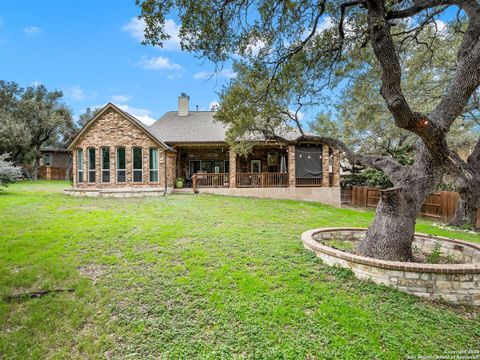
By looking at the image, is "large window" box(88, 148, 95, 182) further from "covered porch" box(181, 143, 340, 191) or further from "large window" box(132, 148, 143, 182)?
"covered porch" box(181, 143, 340, 191)

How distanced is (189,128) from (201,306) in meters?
16.3

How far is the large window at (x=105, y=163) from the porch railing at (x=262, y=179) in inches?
318

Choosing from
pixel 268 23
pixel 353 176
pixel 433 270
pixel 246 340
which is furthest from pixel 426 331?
pixel 353 176

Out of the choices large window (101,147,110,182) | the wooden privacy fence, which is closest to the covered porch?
the wooden privacy fence

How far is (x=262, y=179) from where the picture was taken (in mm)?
16484

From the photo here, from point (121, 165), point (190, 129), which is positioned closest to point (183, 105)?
point (190, 129)

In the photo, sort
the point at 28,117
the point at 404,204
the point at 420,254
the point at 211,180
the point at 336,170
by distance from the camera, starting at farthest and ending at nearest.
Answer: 1. the point at 28,117
2. the point at 211,180
3. the point at 336,170
4. the point at 420,254
5. the point at 404,204

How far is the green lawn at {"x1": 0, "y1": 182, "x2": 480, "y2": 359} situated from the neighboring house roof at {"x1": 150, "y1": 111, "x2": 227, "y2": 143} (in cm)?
1121

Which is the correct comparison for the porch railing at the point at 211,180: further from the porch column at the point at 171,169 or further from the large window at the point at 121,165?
the large window at the point at 121,165

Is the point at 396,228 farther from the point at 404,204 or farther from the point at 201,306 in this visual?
the point at 201,306

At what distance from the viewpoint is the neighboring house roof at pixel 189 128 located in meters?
17.1

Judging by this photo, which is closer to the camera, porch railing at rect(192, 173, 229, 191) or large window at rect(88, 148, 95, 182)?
large window at rect(88, 148, 95, 182)

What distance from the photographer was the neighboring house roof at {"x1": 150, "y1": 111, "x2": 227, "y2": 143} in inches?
673

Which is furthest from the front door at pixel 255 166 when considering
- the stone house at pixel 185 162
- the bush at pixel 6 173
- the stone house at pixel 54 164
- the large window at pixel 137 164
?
the stone house at pixel 54 164
